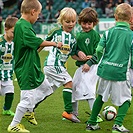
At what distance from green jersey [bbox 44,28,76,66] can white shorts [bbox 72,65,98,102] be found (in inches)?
13.7

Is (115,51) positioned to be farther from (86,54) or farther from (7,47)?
(7,47)

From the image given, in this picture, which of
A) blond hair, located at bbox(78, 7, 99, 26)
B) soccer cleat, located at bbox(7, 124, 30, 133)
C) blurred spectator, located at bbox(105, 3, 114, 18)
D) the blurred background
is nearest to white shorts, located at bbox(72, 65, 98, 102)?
blond hair, located at bbox(78, 7, 99, 26)

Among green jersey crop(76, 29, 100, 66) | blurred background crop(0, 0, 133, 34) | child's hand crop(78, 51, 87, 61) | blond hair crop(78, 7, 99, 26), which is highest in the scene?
blond hair crop(78, 7, 99, 26)

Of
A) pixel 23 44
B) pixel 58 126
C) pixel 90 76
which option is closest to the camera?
pixel 23 44

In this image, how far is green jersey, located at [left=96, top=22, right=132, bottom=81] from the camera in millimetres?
6402

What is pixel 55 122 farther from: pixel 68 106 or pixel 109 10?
pixel 109 10

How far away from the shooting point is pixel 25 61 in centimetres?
643

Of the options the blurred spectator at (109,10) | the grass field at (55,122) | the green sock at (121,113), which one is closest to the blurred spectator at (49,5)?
the blurred spectator at (109,10)

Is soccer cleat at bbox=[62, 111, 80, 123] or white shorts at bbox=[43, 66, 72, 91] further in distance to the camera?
white shorts at bbox=[43, 66, 72, 91]

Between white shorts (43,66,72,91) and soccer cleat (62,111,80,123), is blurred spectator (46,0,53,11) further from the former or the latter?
soccer cleat (62,111,80,123)

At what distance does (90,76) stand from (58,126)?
96 cm

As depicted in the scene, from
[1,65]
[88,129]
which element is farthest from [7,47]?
[88,129]

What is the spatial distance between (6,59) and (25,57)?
150 cm

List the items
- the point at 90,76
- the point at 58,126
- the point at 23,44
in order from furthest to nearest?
the point at 90,76, the point at 58,126, the point at 23,44
